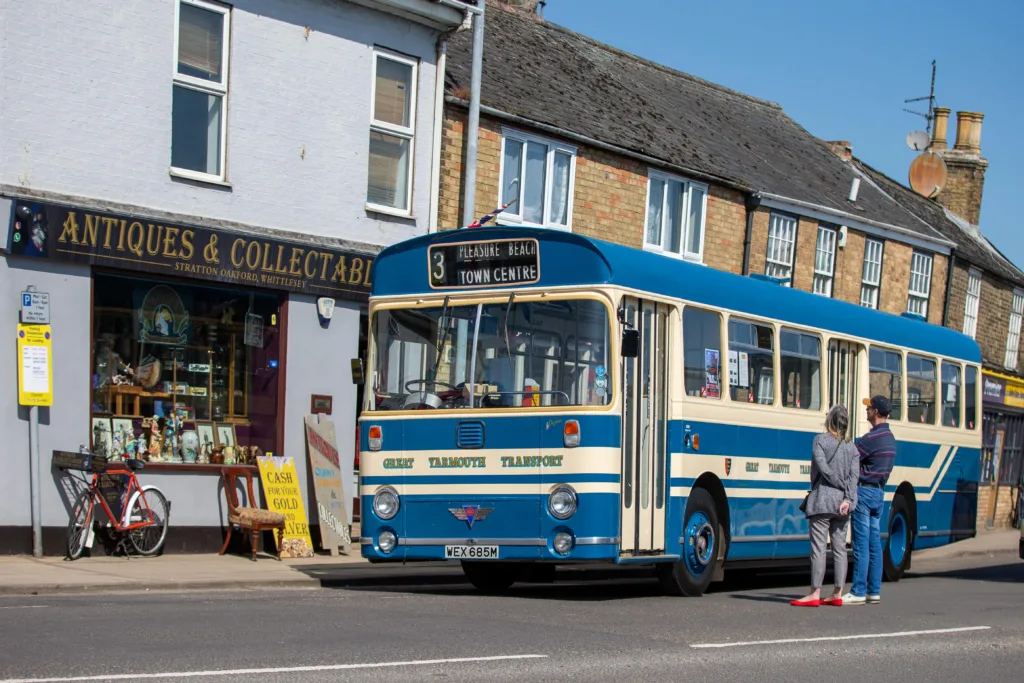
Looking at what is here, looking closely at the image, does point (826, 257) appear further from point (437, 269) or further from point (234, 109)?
point (437, 269)

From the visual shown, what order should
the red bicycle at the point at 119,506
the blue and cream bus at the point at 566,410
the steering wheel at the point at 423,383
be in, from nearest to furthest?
the blue and cream bus at the point at 566,410, the steering wheel at the point at 423,383, the red bicycle at the point at 119,506

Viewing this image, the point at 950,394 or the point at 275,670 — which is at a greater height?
the point at 950,394

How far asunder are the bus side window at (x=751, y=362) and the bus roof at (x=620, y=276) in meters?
0.20

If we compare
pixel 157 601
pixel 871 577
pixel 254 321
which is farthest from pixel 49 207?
pixel 871 577

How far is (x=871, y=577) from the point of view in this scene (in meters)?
13.4

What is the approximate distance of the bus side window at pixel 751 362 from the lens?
1410 centimetres

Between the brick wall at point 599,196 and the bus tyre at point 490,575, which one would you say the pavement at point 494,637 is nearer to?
the bus tyre at point 490,575

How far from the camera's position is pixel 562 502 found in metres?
12.1

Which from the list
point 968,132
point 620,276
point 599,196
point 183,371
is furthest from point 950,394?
point 968,132

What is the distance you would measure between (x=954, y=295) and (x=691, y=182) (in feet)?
36.8

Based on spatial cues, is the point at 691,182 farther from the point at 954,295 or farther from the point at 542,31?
the point at 954,295

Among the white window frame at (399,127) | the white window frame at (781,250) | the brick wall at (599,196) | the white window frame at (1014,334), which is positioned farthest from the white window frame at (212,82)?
the white window frame at (1014,334)

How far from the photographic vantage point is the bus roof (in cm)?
1232

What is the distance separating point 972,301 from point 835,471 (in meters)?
24.7
